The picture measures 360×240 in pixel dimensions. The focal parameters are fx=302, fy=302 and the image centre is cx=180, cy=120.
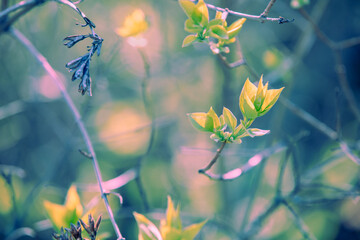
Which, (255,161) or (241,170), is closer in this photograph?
(241,170)

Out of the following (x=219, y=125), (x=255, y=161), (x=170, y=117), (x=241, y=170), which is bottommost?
(x=170, y=117)

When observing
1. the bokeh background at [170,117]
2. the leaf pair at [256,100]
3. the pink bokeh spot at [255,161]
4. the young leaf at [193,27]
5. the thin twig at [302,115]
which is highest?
the young leaf at [193,27]

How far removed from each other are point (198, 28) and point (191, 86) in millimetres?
1413

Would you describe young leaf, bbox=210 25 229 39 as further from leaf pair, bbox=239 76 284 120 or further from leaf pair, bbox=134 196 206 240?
leaf pair, bbox=134 196 206 240

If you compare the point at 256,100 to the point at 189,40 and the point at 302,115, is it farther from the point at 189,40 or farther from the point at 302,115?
the point at 302,115

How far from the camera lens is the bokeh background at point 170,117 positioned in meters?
1.72

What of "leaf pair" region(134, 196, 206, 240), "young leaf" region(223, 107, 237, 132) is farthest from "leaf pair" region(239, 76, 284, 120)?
"leaf pair" region(134, 196, 206, 240)

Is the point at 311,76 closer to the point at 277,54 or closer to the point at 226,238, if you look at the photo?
the point at 277,54

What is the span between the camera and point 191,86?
6.59 ft

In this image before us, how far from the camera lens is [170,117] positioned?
175 cm

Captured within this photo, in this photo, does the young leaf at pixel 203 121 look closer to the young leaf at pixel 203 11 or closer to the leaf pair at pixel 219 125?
the leaf pair at pixel 219 125

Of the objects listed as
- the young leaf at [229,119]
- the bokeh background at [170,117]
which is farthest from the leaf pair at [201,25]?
the bokeh background at [170,117]

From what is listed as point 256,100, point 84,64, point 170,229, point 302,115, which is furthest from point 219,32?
point 302,115

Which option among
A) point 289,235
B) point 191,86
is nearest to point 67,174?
point 191,86
